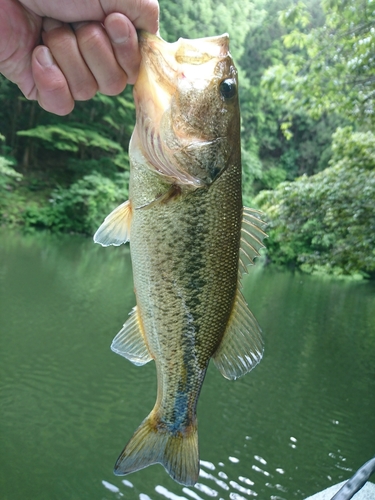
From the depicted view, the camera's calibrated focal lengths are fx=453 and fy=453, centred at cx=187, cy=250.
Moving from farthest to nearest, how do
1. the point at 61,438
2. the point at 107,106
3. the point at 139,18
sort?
1. the point at 107,106
2. the point at 61,438
3. the point at 139,18

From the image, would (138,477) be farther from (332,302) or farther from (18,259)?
(332,302)

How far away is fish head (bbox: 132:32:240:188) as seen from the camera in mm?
1401

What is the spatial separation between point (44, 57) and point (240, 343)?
3.80 ft

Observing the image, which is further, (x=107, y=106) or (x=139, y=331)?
(x=107, y=106)

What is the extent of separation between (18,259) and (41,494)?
9392mm

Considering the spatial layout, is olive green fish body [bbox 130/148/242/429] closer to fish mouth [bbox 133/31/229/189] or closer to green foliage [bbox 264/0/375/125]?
fish mouth [bbox 133/31/229/189]

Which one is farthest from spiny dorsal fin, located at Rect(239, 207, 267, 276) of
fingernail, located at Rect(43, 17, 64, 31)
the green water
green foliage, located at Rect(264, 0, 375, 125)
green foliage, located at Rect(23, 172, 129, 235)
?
green foliage, located at Rect(23, 172, 129, 235)

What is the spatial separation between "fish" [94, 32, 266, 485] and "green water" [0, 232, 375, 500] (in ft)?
13.1

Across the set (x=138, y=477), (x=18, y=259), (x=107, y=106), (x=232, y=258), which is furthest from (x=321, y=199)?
(x=107, y=106)

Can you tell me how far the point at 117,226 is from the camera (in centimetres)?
152

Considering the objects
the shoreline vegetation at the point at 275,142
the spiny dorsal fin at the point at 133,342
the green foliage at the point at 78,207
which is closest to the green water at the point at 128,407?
the shoreline vegetation at the point at 275,142

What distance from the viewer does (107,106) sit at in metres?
23.7

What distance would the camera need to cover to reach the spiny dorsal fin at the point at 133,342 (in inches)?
62.2

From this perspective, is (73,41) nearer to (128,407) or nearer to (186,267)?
(186,267)
